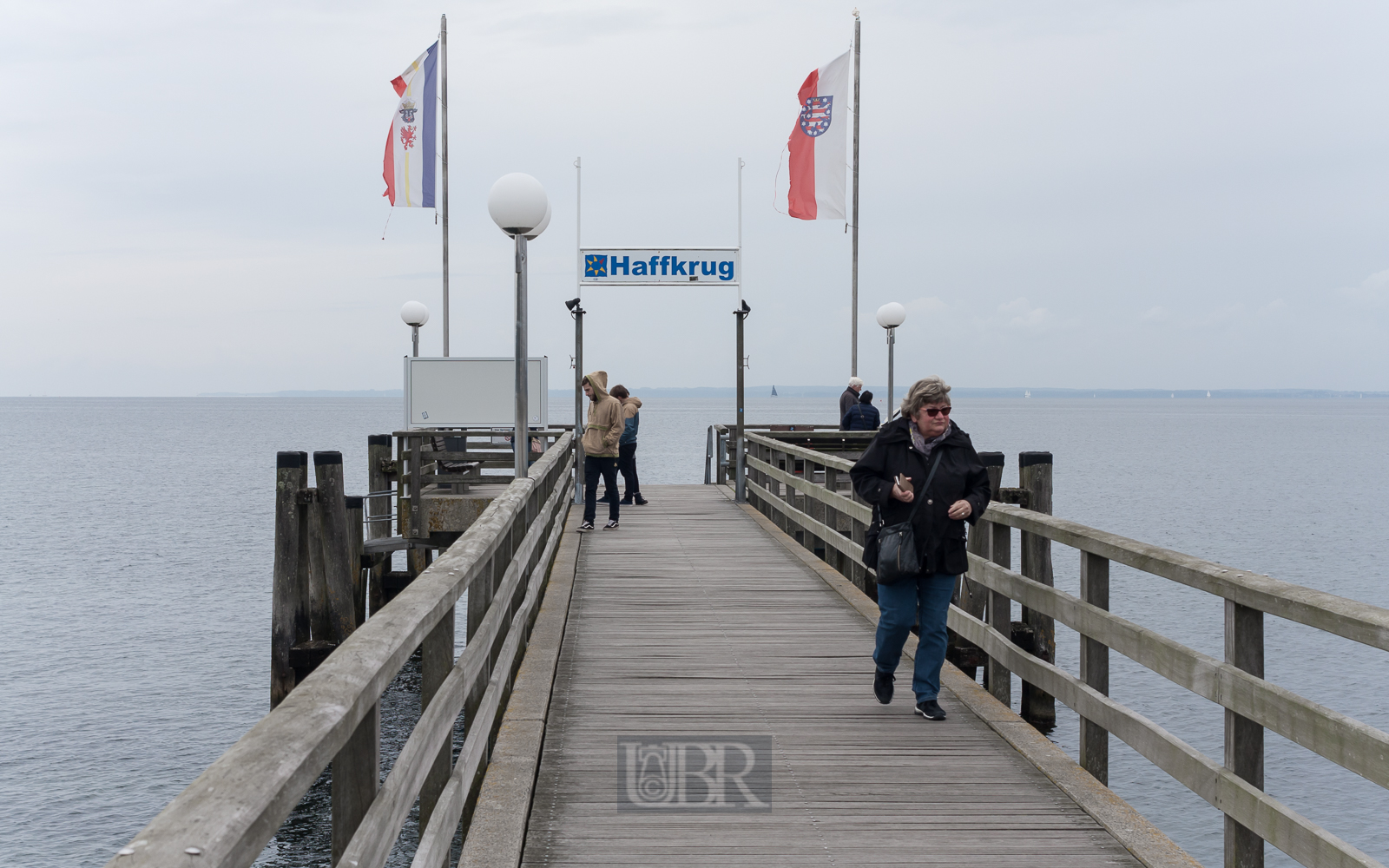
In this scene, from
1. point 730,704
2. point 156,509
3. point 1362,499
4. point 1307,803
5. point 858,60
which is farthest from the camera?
point 1362,499

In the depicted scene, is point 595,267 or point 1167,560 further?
point 595,267

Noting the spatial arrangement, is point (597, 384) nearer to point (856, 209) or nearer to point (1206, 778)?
point (1206, 778)

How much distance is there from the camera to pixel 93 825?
10914 mm

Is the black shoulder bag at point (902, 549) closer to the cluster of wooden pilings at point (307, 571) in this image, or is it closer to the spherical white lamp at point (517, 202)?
the spherical white lamp at point (517, 202)

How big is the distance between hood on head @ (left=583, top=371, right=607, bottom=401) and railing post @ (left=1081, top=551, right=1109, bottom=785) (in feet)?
25.1

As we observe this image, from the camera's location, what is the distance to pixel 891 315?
19656 mm

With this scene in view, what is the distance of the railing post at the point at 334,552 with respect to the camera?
11.4m

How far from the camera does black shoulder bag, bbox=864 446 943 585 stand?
17.2ft

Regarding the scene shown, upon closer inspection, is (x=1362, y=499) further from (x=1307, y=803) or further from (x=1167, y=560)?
(x=1167, y=560)

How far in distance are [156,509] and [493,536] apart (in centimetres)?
4394

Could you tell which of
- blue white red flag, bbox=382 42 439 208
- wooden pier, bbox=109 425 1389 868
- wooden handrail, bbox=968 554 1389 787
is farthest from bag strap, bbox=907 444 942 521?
blue white red flag, bbox=382 42 439 208

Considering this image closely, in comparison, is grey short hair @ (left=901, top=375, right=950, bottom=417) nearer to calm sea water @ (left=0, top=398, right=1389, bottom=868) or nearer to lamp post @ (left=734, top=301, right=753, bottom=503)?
calm sea water @ (left=0, top=398, right=1389, bottom=868)

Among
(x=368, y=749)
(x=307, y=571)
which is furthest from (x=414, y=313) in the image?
(x=368, y=749)

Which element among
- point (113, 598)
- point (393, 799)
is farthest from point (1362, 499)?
point (393, 799)
